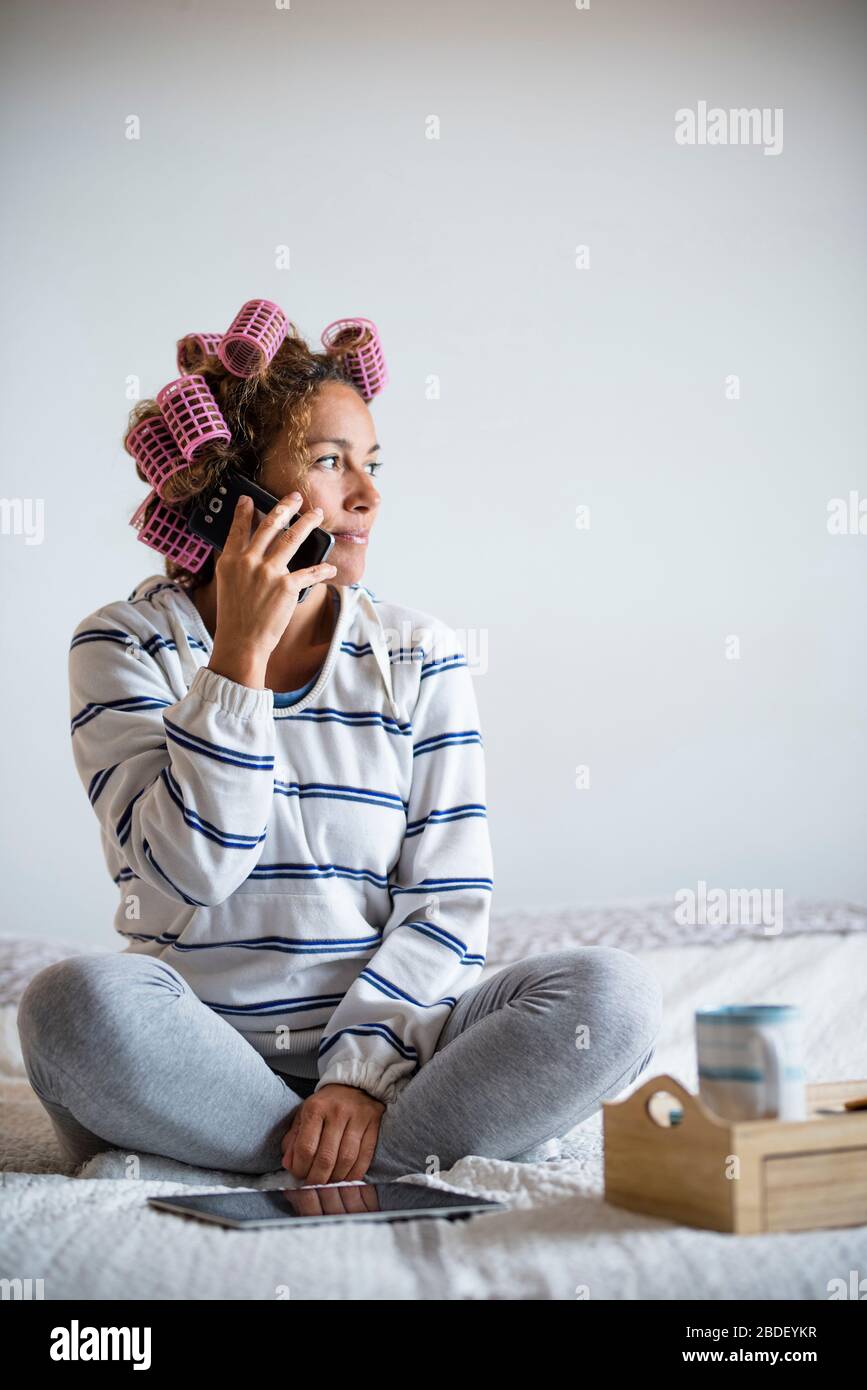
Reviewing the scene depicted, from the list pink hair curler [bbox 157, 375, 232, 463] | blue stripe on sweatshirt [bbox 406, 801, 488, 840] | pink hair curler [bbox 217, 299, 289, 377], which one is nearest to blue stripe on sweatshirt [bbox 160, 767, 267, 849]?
blue stripe on sweatshirt [bbox 406, 801, 488, 840]

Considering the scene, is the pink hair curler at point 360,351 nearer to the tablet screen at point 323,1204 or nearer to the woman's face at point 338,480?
the woman's face at point 338,480

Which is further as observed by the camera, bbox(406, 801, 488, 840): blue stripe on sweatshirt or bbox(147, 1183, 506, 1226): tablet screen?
bbox(406, 801, 488, 840): blue stripe on sweatshirt

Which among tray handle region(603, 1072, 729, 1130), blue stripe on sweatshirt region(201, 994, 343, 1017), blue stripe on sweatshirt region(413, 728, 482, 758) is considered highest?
blue stripe on sweatshirt region(413, 728, 482, 758)

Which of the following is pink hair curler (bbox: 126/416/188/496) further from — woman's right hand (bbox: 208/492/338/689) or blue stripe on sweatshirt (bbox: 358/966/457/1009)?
blue stripe on sweatshirt (bbox: 358/966/457/1009)

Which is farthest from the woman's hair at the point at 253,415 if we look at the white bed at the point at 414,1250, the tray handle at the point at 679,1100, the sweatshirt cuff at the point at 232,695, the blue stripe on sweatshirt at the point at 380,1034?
the tray handle at the point at 679,1100

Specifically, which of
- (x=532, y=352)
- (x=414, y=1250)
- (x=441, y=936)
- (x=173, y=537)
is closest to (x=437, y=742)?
(x=441, y=936)

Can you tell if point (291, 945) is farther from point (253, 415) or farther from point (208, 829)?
point (253, 415)

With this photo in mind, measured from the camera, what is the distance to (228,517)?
118 cm

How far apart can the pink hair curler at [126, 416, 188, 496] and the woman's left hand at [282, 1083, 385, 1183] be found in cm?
55

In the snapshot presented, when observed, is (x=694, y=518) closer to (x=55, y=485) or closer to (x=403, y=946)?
(x=55, y=485)

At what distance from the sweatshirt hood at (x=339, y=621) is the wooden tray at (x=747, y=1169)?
1.84 ft

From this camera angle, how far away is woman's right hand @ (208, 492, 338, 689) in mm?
1038

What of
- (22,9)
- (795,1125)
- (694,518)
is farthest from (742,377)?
(795,1125)

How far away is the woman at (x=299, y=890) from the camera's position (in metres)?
0.98
